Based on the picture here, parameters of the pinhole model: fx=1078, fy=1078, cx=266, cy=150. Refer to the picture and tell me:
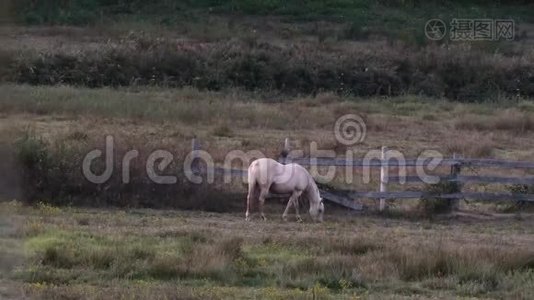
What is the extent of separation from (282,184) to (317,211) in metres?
0.78

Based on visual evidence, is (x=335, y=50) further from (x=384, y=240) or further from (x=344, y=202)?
(x=384, y=240)

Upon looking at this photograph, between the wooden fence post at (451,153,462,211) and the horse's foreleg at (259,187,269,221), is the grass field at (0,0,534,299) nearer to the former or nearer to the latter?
the wooden fence post at (451,153,462,211)

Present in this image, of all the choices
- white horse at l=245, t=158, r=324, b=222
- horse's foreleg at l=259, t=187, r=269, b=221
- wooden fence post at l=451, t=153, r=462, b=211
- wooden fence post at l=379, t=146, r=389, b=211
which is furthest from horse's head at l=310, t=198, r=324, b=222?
wooden fence post at l=451, t=153, r=462, b=211

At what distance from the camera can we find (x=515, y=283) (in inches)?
485

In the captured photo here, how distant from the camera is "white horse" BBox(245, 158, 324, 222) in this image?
62.0 feet

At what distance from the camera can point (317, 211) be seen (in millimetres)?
19125

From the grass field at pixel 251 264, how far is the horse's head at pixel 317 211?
246 cm

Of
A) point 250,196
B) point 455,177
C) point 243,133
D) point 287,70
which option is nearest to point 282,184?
point 250,196

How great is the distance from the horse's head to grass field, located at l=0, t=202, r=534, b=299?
246 centimetres

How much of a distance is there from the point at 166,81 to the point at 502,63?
1273 centimetres

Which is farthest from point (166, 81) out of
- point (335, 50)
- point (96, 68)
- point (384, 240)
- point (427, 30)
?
point (384, 240)

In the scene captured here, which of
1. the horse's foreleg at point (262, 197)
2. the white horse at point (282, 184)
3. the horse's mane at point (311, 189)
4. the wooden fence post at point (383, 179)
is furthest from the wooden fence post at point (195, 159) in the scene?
the wooden fence post at point (383, 179)

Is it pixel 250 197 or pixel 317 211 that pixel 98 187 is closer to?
pixel 250 197

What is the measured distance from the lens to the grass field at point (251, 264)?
11406 millimetres
